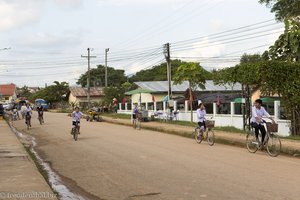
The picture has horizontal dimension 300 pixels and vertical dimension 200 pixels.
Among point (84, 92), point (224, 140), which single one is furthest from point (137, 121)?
point (84, 92)

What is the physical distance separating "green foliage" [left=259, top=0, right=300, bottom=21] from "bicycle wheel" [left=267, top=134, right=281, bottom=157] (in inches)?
830

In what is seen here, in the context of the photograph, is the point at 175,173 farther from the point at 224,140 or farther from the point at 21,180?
the point at 224,140

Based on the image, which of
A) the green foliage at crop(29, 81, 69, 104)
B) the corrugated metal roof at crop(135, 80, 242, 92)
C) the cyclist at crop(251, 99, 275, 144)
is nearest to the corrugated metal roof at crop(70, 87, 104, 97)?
the green foliage at crop(29, 81, 69, 104)

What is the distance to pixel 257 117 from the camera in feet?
49.8

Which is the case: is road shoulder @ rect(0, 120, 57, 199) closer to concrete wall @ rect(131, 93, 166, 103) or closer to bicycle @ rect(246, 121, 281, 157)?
bicycle @ rect(246, 121, 281, 157)

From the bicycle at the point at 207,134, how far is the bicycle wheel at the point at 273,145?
3.94 metres

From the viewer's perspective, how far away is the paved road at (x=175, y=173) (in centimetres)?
890

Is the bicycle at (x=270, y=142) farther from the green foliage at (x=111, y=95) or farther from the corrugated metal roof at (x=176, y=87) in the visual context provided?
the green foliage at (x=111, y=95)

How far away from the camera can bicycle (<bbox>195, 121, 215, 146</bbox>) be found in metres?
18.8

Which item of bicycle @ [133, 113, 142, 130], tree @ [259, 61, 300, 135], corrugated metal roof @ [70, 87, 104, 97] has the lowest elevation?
bicycle @ [133, 113, 142, 130]

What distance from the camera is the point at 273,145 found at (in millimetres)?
14898

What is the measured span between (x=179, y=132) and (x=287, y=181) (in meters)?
15.2

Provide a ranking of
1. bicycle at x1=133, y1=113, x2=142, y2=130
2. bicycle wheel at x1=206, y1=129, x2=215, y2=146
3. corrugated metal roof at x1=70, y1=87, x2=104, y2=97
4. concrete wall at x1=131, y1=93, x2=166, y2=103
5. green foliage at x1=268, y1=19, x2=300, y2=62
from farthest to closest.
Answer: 1. corrugated metal roof at x1=70, y1=87, x2=104, y2=97
2. concrete wall at x1=131, y1=93, x2=166, y2=103
3. bicycle at x1=133, y1=113, x2=142, y2=130
4. green foliage at x1=268, y1=19, x2=300, y2=62
5. bicycle wheel at x1=206, y1=129, x2=215, y2=146

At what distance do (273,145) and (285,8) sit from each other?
23596mm
